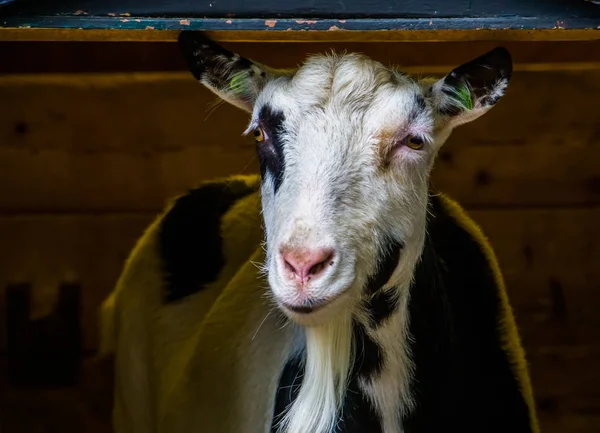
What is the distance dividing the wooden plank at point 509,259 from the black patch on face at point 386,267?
60.2 inches

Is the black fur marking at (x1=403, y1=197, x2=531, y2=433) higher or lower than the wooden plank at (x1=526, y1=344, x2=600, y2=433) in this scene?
higher

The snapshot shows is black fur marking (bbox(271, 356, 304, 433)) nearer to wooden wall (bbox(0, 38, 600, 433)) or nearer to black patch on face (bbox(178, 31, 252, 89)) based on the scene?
black patch on face (bbox(178, 31, 252, 89))

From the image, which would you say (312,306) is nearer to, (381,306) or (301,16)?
(381,306)

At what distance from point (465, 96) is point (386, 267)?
44cm

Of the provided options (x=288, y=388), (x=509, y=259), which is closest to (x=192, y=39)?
(x=288, y=388)

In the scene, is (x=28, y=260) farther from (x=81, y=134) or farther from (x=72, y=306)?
(x=81, y=134)

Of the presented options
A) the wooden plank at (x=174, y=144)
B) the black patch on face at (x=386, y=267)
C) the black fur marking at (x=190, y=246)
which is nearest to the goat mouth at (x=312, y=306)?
the black patch on face at (x=386, y=267)

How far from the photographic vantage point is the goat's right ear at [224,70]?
Answer: 2326 millimetres

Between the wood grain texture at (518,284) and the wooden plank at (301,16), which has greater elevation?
the wooden plank at (301,16)

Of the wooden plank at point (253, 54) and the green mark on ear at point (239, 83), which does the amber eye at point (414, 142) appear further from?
the wooden plank at point (253, 54)

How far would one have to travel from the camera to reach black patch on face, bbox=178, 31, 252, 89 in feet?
7.58

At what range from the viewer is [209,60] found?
→ 2.36 metres

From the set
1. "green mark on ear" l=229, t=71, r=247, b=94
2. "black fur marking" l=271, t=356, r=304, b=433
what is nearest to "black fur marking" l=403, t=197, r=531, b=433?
"black fur marking" l=271, t=356, r=304, b=433

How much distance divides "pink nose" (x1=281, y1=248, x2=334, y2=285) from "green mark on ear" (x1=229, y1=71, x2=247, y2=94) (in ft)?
2.05
